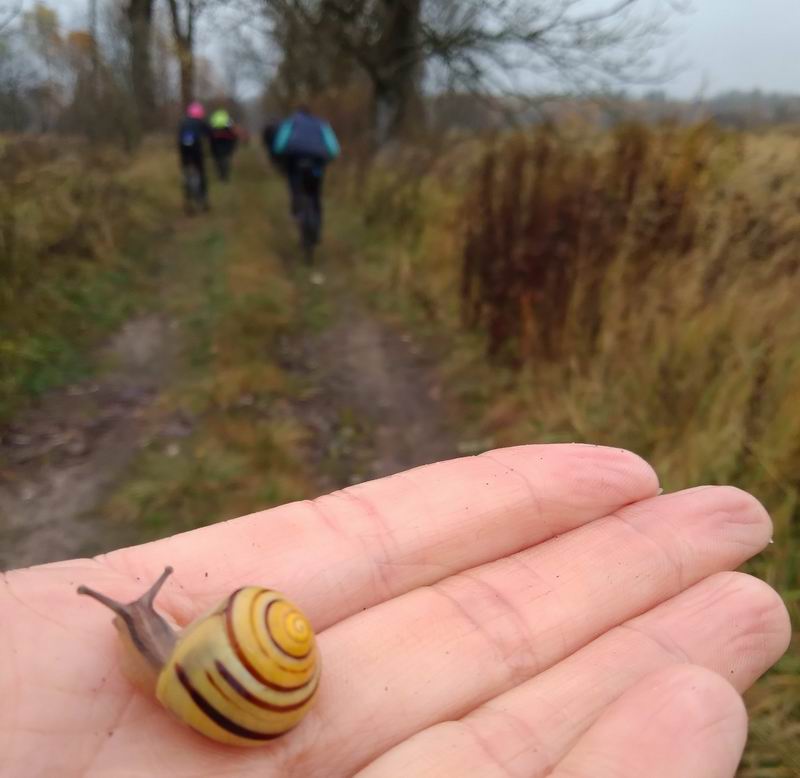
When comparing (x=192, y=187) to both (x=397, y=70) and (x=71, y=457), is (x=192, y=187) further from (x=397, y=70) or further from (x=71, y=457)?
(x=71, y=457)

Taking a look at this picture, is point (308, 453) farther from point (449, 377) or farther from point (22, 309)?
point (22, 309)

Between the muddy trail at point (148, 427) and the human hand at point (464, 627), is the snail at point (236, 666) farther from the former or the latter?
the muddy trail at point (148, 427)

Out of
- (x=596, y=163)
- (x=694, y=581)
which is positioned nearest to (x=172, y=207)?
(x=596, y=163)

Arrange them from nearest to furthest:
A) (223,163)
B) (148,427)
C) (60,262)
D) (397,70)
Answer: (148,427) → (60,262) → (397,70) → (223,163)

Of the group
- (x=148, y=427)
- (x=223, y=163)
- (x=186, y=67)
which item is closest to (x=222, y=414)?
(x=148, y=427)

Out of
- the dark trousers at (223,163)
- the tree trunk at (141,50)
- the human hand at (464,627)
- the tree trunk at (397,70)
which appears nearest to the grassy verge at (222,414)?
the human hand at (464,627)

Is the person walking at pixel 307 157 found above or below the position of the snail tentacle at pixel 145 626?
above

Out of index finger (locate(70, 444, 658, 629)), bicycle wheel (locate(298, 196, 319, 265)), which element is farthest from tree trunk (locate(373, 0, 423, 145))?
index finger (locate(70, 444, 658, 629))

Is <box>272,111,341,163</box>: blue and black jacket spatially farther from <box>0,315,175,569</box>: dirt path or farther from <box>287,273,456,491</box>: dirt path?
<box>0,315,175,569</box>: dirt path
